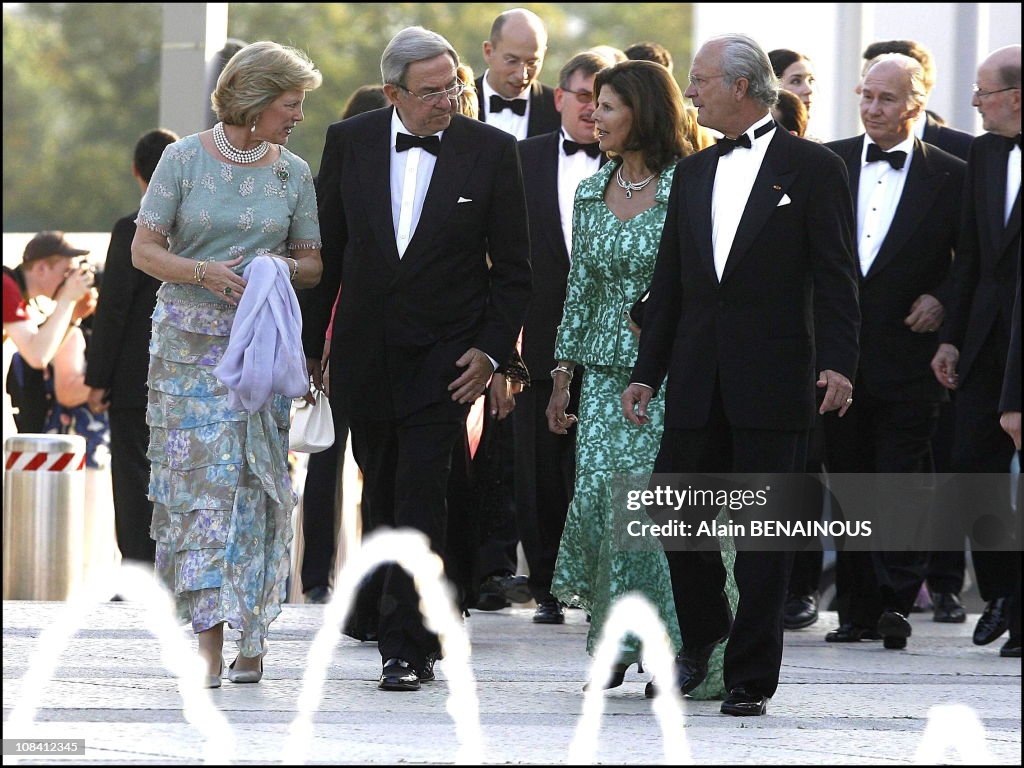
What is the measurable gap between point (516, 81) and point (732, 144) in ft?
10.7

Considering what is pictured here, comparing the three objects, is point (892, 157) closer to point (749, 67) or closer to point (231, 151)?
point (749, 67)

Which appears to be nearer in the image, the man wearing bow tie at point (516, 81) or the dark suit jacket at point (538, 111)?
the man wearing bow tie at point (516, 81)

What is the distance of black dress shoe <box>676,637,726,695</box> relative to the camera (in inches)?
274

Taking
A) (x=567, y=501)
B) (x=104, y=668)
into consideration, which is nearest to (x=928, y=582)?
(x=567, y=501)

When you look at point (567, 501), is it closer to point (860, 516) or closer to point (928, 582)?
point (860, 516)

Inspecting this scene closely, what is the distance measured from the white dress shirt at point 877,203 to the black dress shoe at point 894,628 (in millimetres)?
1536

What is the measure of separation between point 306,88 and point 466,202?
691 mm

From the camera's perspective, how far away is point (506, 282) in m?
7.32

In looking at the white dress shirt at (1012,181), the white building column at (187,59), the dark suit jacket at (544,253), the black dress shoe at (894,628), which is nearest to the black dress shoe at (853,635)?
the black dress shoe at (894,628)

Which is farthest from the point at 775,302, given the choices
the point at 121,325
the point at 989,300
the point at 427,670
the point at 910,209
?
the point at 121,325

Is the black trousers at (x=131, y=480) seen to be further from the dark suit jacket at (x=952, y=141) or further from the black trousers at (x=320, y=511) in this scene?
the dark suit jacket at (x=952, y=141)

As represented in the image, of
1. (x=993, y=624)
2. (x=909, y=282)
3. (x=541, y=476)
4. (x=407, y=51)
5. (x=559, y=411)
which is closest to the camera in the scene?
(x=407, y=51)

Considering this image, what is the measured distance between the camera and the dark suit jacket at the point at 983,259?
862 centimetres

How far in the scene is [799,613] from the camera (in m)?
9.66
